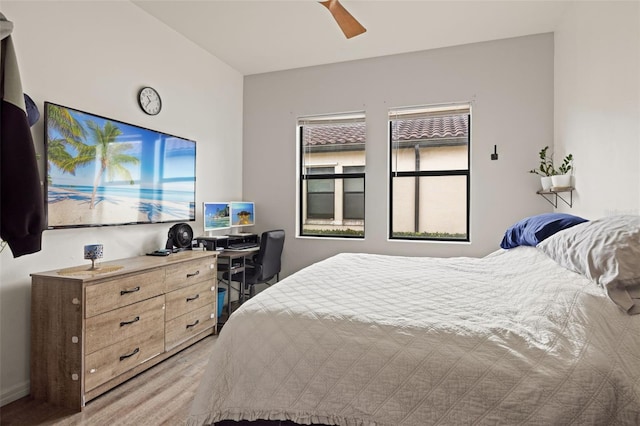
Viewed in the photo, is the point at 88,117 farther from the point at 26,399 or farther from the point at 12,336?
the point at 26,399

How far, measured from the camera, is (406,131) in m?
3.98

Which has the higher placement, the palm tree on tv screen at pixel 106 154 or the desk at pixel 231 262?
the palm tree on tv screen at pixel 106 154

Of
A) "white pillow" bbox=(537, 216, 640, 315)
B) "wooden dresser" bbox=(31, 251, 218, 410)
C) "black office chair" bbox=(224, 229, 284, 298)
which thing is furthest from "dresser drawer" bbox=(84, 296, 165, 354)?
"white pillow" bbox=(537, 216, 640, 315)

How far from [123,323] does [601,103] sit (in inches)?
133

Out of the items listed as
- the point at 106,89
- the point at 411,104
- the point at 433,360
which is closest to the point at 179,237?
the point at 106,89

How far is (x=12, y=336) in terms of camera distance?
7.06ft

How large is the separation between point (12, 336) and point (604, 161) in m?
3.79

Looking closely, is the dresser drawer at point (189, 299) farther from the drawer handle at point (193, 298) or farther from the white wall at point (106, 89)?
the white wall at point (106, 89)

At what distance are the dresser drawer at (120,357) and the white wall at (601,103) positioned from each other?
304 cm

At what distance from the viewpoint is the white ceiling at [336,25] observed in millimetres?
2965

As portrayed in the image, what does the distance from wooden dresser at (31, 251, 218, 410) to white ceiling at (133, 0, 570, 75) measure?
2125 mm

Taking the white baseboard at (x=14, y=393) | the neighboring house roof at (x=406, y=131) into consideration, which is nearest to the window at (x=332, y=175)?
→ the neighboring house roof at (x=406, y=131)

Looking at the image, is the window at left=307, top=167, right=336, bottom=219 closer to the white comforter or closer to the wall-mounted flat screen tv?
the wall-mounted flat screen tv

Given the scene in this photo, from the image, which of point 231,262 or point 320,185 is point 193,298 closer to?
point 231,262
